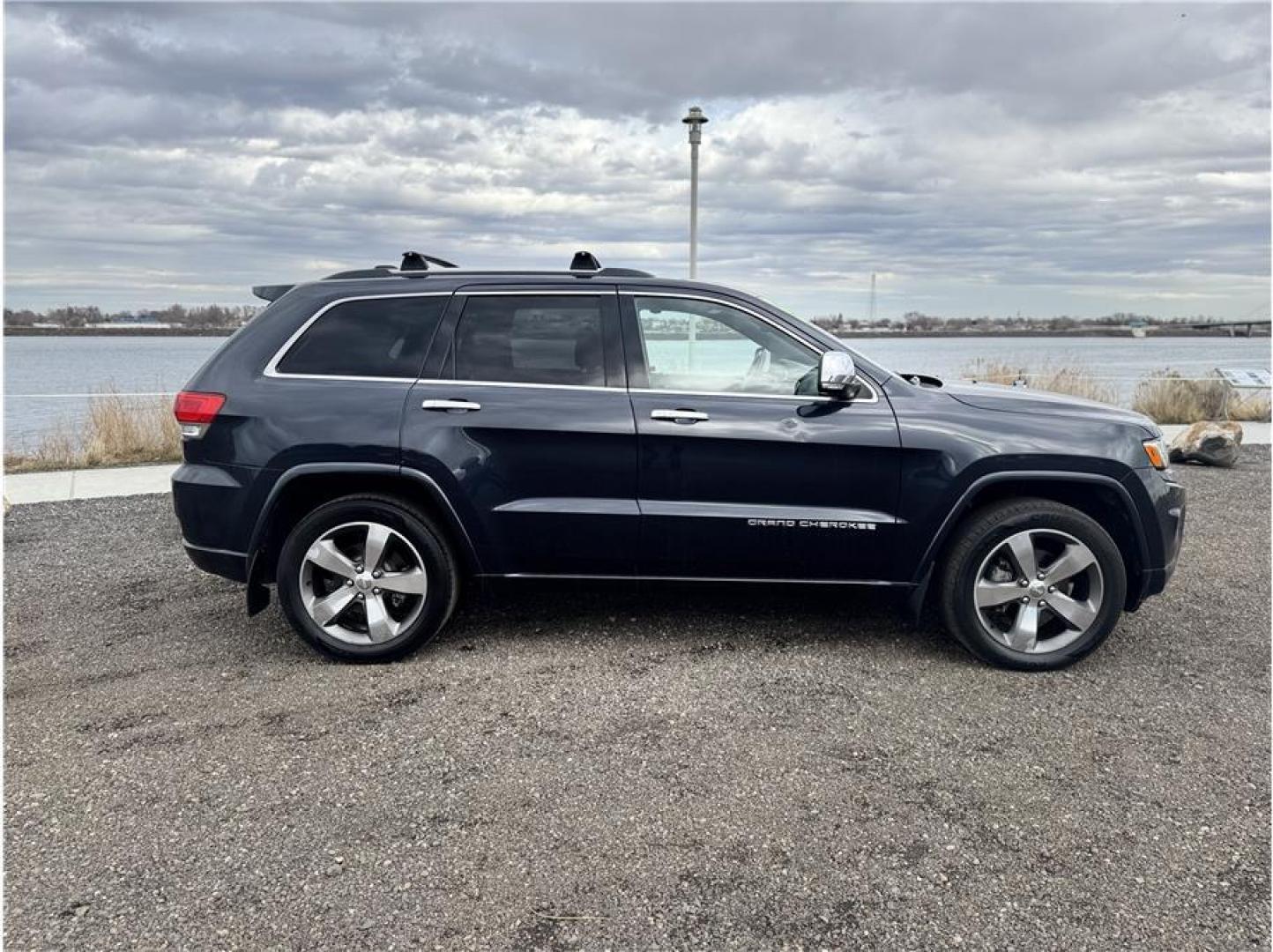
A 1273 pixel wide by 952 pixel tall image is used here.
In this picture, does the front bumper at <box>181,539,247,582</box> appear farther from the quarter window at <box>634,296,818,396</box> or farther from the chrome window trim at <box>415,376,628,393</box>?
the quarter window at <box>634,296,818,396</box>

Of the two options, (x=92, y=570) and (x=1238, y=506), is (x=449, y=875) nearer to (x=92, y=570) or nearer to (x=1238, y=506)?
(x=92, y=570)

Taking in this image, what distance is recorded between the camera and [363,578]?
165 inches

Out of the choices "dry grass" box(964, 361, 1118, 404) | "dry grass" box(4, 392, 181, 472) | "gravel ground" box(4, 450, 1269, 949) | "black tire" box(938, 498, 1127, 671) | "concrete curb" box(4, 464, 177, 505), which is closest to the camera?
"gravel ground" box(4, 450, 1269, 949)

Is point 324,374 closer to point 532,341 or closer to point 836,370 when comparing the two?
point 532,341

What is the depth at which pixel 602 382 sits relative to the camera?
13.8 feet

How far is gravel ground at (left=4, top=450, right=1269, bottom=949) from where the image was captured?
251cm

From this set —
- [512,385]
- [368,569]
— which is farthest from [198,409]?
[512,385]

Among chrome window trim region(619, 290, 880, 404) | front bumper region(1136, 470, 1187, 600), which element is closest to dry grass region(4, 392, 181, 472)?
chrome window trim region(619, 290, 880, 404)

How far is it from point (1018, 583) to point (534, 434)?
2.36m

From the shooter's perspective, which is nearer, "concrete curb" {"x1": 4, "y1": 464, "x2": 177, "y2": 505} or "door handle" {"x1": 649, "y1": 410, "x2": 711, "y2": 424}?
"door handle" {"x1": 649, "y1": 410, "x2": 711, "y2": 424}

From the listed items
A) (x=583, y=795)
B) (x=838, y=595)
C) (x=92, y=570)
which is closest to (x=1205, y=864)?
(x=583, y=795)

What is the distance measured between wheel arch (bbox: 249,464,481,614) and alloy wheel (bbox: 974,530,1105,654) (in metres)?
2.42

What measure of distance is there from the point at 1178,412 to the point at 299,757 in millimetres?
13977

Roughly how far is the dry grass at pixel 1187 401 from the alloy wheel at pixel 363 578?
12.7 meters
